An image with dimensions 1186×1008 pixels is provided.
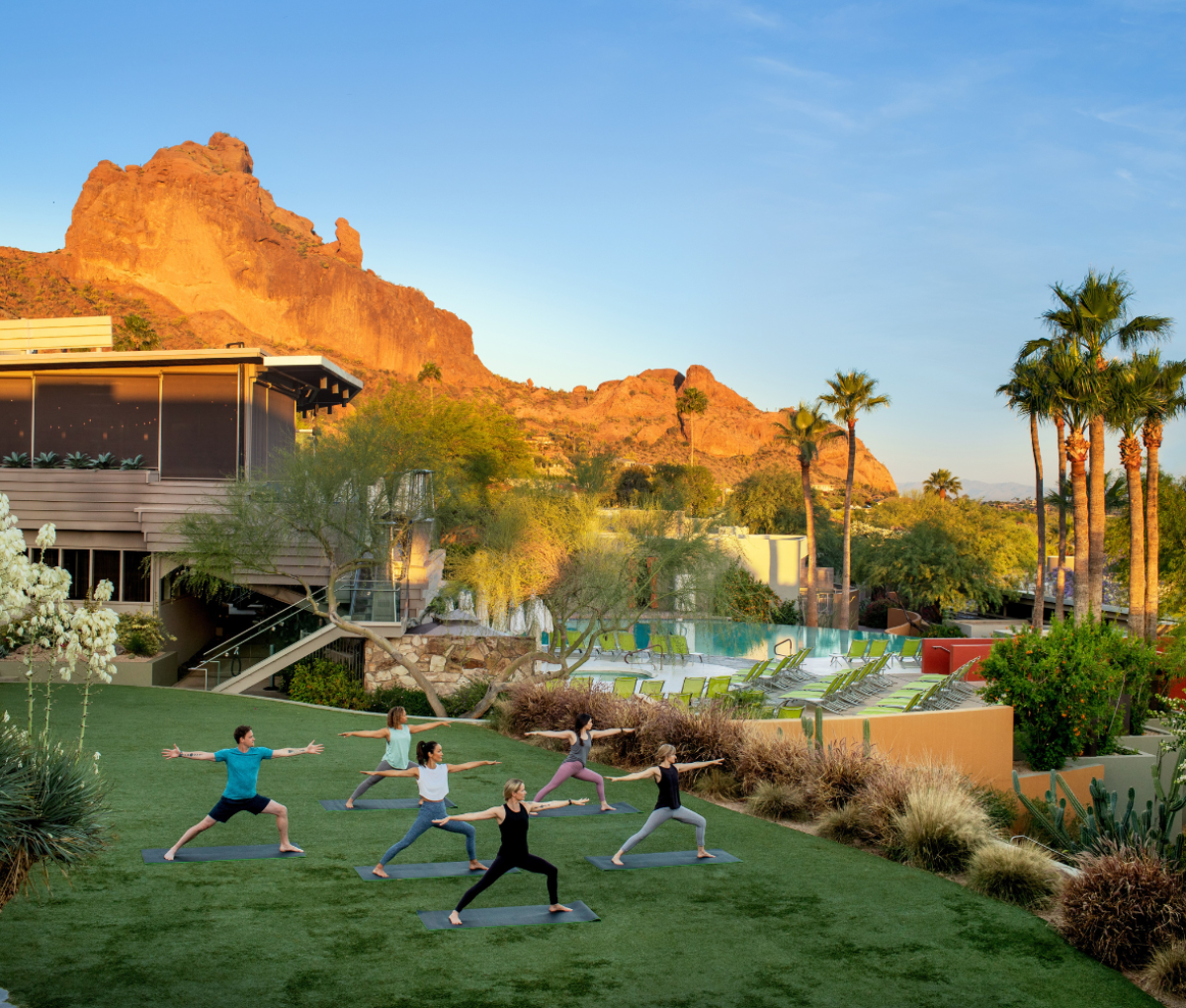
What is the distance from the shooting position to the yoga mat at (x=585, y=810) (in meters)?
12.2

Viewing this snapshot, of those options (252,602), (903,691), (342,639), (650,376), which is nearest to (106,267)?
(650,376)

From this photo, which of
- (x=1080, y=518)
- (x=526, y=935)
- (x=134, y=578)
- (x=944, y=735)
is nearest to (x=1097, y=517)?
(x=1080, y=518)

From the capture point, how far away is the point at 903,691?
82.0 feet

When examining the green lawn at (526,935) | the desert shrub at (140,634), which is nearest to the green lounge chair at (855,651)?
the desert shrub at (140,634)

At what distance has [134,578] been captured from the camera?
2484 centimetres

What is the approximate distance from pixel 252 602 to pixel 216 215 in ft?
370

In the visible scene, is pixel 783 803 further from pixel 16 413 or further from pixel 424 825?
pixel 16 413

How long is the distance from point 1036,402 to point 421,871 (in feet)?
110

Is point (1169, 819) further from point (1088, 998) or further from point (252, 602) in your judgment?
point (252, 602)

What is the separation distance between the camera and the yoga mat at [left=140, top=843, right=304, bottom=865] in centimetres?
928

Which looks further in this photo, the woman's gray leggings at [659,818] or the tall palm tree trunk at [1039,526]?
the tall palm tree trunk at [1039,526]

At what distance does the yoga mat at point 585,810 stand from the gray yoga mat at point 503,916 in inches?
143

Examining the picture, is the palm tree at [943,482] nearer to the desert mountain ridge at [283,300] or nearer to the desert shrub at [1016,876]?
the desert mountain ridge at [283,300]

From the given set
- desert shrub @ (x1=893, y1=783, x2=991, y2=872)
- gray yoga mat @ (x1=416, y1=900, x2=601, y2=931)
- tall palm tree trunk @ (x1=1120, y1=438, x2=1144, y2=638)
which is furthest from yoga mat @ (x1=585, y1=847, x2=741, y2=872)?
Answer: tall palm tree trunk @ (x1=1120, y1=438, x2=1144, y2=638)
